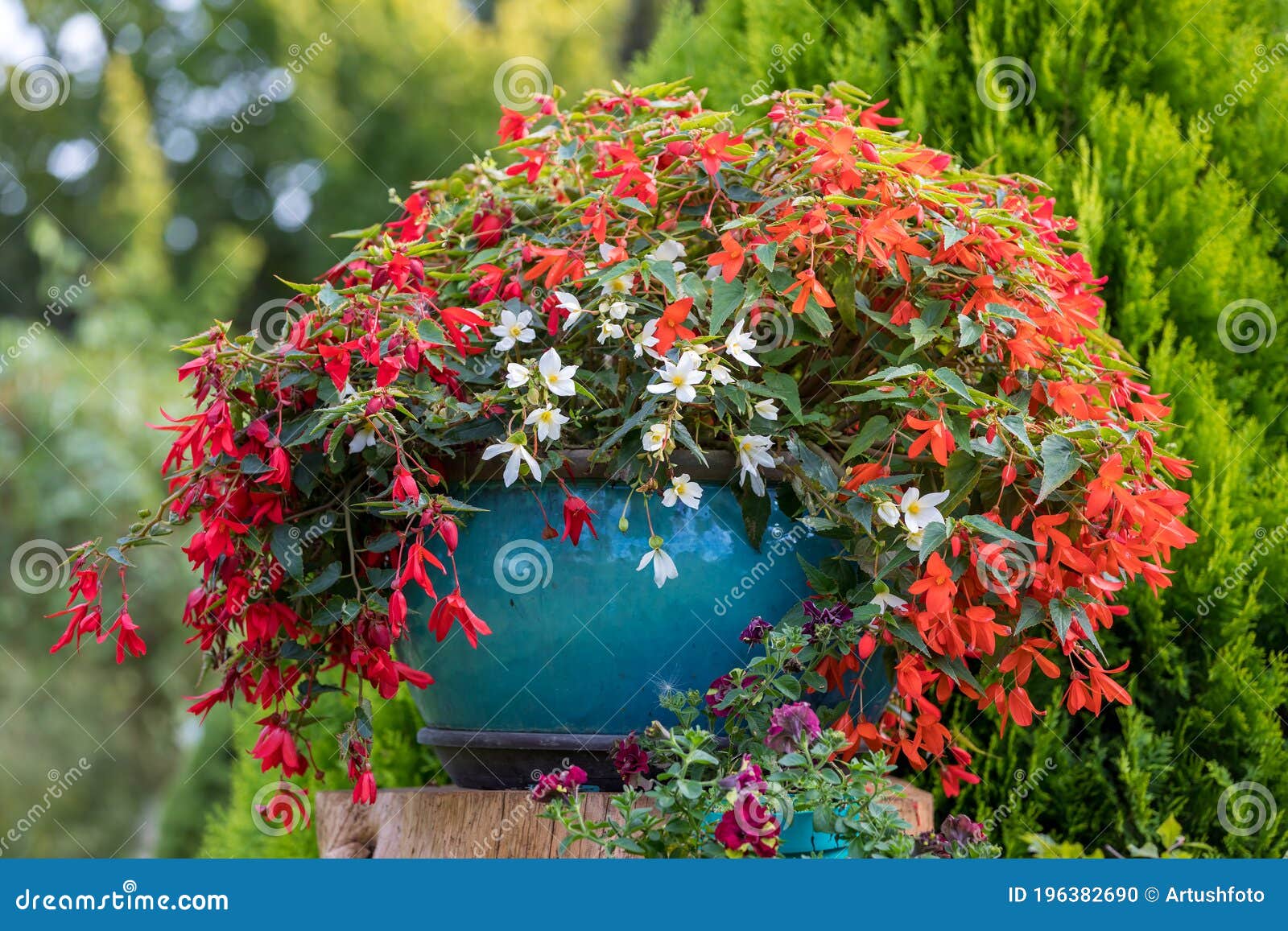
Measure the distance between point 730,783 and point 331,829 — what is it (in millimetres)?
923

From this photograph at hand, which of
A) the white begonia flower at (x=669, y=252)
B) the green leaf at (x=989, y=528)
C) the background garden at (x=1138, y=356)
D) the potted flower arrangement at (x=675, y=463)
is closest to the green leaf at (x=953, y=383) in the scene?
the potted flower arrangement at (x=675, y=463)

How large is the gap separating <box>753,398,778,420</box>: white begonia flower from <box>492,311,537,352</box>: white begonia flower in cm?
28

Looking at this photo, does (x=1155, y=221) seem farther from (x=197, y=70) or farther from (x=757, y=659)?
(x=197, y=70)

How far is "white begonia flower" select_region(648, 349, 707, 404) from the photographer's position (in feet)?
3.65

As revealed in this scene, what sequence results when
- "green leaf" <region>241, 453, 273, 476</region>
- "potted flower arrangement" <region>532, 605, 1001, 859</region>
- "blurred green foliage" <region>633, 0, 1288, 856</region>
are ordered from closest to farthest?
"potted flower arrangement" <region>532, 605, 1001, 859</region> < "green leaf" <region>241, 453, 273, 476</region> < "blurred green foliage" <region>633, 0, 1288, 856</region>

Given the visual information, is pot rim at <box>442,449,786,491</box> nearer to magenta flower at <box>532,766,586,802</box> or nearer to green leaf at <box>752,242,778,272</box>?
green leaf at <box>752,242,778,272</box>

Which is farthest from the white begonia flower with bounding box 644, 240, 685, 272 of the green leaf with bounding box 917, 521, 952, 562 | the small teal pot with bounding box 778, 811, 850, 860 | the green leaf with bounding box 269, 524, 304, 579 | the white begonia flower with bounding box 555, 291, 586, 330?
the small teal pot with bounding box 778, 811, 850, 860

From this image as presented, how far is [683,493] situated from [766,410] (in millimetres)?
145

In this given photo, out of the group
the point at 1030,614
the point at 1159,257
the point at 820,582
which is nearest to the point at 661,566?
the point at 820,582

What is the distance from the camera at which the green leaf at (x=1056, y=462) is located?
3.50 ft

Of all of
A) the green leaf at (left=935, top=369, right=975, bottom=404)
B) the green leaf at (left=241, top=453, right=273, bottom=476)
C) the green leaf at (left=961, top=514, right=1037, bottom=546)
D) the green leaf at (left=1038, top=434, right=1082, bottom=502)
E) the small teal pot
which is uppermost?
the green leaf at (left=935, top=369, right=975, bottom=404)

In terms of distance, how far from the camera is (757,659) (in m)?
1.11

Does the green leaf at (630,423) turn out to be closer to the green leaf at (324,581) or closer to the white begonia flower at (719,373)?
the white begonia flower at (719,373)

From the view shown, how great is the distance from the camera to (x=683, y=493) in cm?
115
